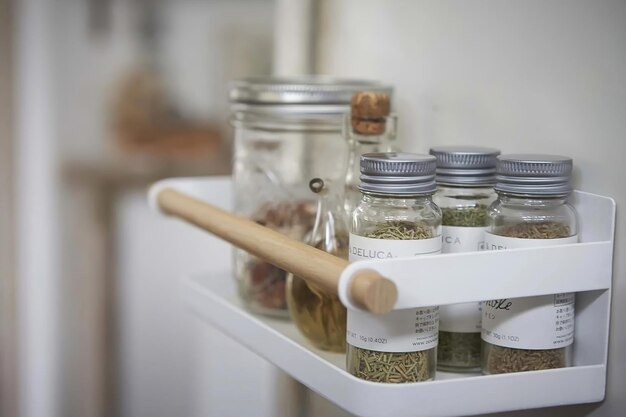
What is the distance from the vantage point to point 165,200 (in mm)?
720

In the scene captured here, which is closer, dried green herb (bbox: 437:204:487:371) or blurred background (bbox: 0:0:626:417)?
dried green herb (bbox: 437:204:487:371)

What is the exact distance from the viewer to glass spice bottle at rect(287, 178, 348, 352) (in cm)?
59

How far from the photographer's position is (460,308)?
56cm

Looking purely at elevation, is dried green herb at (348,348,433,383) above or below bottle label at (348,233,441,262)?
below

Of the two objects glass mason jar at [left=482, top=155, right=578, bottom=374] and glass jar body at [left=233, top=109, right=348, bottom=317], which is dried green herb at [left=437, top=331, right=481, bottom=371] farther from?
glass jar body at [left=233, top=109, right=348, bottom=317]

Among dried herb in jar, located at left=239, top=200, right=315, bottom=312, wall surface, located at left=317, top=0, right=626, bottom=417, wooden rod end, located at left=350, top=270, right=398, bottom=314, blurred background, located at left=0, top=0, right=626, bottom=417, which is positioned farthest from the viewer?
blurred background, located at left=0, top=0, right=626, bottom=417

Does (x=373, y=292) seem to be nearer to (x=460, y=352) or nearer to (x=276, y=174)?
(x=460, y=352)

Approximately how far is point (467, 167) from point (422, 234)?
70 mm

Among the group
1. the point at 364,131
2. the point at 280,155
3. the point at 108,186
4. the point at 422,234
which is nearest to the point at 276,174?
the point at 280,155

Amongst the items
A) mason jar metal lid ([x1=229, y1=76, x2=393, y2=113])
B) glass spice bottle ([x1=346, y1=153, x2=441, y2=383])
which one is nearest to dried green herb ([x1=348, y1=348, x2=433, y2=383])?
glass spice bottle ([x1=346, y1=153, x2=441, y2=383])

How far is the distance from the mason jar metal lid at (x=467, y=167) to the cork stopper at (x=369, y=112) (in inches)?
2.4

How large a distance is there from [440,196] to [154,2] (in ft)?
3.32

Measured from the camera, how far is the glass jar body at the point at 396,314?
1.64 feet

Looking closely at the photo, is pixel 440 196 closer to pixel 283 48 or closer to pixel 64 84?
pixel 283 48
